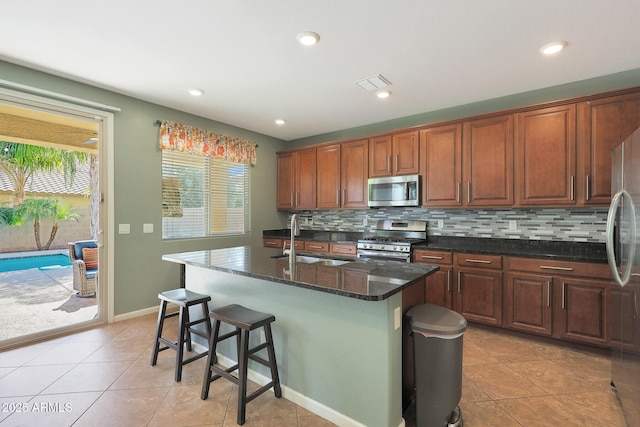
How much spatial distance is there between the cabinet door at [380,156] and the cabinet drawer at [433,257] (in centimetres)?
119

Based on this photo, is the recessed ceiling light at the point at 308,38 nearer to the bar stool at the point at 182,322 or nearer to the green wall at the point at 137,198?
the bar stool at the point at 182,322

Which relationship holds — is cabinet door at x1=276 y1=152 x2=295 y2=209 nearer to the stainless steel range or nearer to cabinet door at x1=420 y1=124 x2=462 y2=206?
the stainless steel range

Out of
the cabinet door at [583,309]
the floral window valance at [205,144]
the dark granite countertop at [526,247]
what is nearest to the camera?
the cabinet door at [583,309]

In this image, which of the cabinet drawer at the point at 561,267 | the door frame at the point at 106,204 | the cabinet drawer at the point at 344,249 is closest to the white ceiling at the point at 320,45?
the door frame at the point at 106,204

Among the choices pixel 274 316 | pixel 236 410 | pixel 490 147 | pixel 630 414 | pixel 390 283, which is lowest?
pixel 236 410

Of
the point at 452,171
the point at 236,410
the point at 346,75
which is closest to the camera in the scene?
the point at 236,410

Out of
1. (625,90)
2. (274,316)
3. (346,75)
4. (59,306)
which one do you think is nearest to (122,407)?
(274,316)

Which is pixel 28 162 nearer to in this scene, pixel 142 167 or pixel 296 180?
pixel 142 167

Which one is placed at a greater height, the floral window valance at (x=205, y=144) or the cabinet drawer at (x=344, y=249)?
the floral window valance at (x=205, y=144)

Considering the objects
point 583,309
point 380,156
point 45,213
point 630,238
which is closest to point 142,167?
point 45,213

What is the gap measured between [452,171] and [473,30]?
169cm

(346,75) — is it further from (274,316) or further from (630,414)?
(630,414)

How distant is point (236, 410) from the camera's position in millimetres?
1864

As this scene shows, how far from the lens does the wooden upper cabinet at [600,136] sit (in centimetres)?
263
